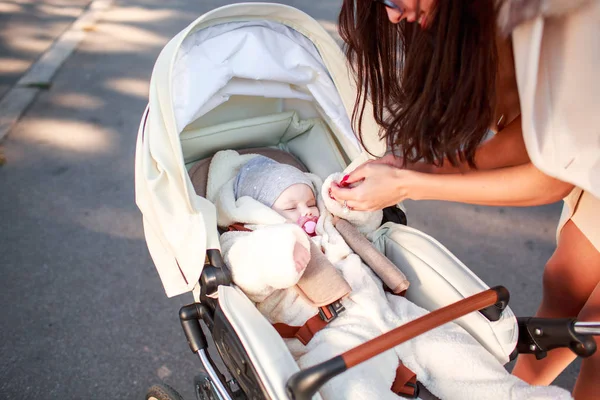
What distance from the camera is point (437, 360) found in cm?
141

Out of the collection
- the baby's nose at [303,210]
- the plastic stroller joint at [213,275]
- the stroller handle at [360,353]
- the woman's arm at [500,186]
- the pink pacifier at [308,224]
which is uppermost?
the woman's arm at [500,186]

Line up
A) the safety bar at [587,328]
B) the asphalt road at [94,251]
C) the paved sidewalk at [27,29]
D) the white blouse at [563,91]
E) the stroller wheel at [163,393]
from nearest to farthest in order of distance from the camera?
the white blouse at [563,91]
the safety bar at [587,328]
the stroller wheel at [163,393]
the asphalt road at [94,251]
the paved sidewalk at [27,29]

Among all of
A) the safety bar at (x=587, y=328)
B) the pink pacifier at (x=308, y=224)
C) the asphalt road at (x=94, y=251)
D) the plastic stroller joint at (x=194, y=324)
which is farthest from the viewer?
the asphalt road at (x=94, y=251)

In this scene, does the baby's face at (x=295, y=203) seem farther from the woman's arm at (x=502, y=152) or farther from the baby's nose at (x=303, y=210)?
the woman's arm at (x=502, y=152)

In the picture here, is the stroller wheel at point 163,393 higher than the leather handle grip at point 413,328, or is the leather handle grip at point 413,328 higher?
the leather handle grip at point 413,328

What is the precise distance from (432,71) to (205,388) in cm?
102

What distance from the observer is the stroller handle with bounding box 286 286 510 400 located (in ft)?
3.39

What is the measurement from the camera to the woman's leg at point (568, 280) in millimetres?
1436

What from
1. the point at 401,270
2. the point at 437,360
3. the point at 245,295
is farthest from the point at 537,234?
the point at 245,295

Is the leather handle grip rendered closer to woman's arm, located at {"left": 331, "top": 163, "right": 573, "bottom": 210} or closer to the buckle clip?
woman's arm, located at {"left": 331, "top": 163, "right": 573, "bottom": 210}

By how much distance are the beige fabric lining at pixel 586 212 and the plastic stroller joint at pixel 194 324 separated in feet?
3.13

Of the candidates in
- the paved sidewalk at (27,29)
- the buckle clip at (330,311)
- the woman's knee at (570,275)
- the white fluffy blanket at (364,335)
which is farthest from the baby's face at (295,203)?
the paved sidewalk at (27,29)

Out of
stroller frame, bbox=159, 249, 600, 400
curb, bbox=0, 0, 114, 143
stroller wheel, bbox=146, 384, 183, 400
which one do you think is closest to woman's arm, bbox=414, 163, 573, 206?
stroller frame, bbox=159, 249, 600, 400

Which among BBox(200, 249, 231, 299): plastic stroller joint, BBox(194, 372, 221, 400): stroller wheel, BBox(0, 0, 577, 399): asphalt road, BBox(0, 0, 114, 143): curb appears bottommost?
BBox(0, 0, 577, 399): asphalt road
